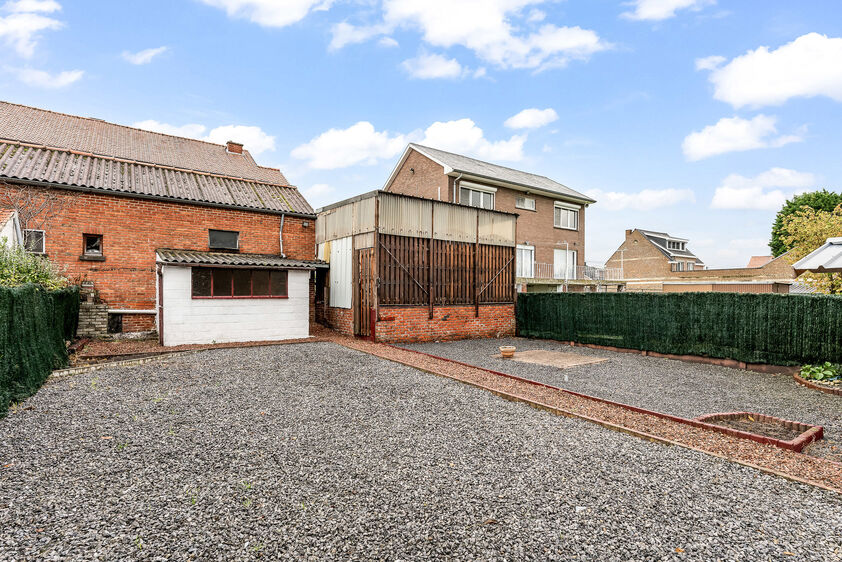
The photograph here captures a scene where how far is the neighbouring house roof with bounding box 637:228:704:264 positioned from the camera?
41.2 m

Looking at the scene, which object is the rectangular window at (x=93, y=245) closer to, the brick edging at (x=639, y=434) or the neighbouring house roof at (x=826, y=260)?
the brick edging at (x=639, y=434)

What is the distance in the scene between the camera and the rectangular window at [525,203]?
923 inches

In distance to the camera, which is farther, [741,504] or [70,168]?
[70,168]

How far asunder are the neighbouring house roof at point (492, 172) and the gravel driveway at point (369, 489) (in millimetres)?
17234

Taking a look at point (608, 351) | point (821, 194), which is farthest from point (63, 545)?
point (821, 194)

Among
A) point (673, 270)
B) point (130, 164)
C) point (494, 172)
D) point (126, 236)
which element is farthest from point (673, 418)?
point (673, 270)

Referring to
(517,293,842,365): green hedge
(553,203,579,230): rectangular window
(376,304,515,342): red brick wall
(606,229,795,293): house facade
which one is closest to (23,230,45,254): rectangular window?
(376,304,515,342): red brick wall

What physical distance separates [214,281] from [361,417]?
829 cm

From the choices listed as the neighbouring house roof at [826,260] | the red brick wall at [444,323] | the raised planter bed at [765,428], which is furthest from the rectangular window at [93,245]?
the neighbouring house roof at [826,260]

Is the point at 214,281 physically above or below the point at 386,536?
above

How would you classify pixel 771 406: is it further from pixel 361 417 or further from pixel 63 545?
pixel 63 545

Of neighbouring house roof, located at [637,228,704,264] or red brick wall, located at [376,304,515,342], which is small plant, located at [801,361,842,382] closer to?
red brick wall, located at [376,304,515,342]

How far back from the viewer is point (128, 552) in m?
2.66

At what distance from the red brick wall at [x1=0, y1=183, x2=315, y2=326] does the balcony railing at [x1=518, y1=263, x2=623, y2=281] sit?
16.1m
